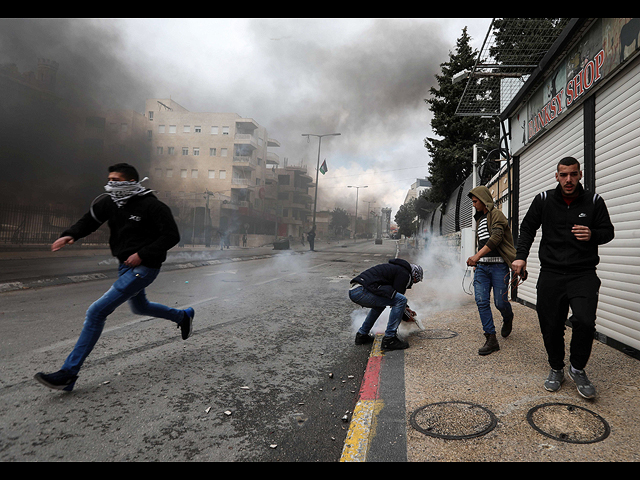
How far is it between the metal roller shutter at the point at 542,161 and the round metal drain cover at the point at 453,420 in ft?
12.4

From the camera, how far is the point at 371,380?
293 cm

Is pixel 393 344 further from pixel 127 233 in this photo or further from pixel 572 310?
pixel 127 233

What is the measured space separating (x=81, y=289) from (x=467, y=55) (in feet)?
57.9

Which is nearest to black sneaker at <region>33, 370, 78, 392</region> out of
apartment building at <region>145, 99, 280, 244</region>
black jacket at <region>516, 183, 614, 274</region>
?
black jacket at <region>516, 183, 614, 274</region>

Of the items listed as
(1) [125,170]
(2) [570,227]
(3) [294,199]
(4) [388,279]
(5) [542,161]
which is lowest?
(4) [388,279]

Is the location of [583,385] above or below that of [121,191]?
below

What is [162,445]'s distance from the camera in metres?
1.97

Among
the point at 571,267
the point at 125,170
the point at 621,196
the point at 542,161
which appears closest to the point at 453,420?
the point at 571,267

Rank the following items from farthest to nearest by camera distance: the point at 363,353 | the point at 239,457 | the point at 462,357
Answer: the point at 363,353, the point at 462,357, the point at 239,457

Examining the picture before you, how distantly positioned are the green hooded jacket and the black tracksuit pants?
86cm

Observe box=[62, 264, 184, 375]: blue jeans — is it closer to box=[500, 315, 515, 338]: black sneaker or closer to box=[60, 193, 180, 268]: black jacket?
box=[60, 193, 180, 268]: black jacket

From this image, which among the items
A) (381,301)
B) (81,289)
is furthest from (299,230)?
(381,301)

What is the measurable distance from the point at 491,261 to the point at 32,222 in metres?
21.4
